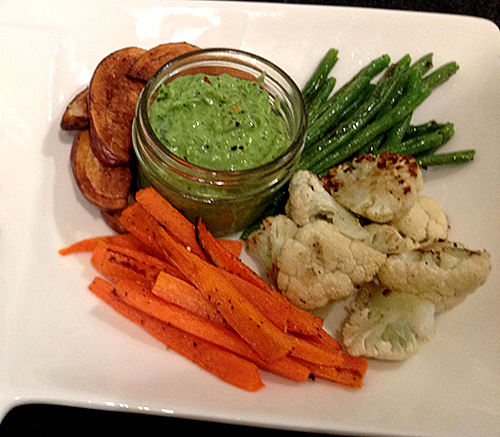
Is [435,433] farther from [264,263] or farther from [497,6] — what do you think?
[497,6]

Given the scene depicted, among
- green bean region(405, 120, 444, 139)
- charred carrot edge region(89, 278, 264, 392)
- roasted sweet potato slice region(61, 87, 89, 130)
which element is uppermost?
green bean region(405, 120, 444, 139)

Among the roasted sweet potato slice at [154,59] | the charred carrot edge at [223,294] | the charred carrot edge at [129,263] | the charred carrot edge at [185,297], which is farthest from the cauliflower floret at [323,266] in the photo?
the roasted sweet potato slice at [154,59]

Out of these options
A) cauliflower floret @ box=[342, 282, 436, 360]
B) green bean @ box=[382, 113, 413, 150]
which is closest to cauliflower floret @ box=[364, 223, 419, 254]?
cauliflower floret @ box=[342, 282, 436, 360]

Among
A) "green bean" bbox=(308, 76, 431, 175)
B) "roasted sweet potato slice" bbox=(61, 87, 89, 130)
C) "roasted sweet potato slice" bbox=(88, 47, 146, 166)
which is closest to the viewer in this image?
"roasted sweet potato slice" bbox=(88, 47, 146, 166)

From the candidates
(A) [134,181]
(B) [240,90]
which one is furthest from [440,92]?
(A) [134,181]

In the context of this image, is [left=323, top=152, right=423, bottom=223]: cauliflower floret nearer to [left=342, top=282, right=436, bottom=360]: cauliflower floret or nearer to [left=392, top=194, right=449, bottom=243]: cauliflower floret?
[left=392, top=194, right=449, bottom=243]: cauliflower floret
